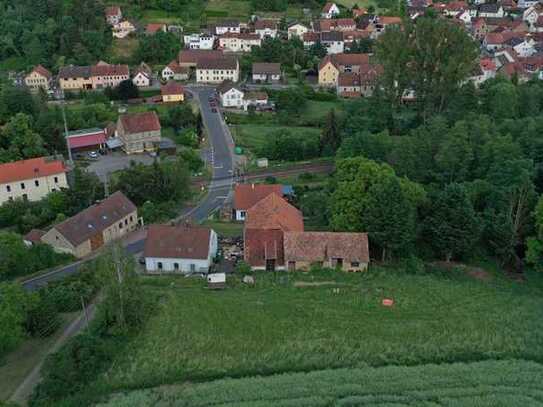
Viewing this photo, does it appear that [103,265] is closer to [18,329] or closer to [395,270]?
[18,329]

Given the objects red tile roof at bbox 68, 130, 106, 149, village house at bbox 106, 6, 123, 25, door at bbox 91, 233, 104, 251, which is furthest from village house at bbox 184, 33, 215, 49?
door at bbox 91, 233, 104, 251

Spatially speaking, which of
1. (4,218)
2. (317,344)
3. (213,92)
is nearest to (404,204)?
(317,344)

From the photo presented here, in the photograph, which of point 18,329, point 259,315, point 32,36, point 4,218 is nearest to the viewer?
point 18,329

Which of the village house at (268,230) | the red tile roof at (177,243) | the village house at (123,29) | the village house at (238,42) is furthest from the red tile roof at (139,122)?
the village house at (123,29)

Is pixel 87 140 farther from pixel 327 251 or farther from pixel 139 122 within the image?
pixel 327 251

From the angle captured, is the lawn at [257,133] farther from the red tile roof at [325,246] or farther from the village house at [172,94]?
the red tile roof at [325,246]

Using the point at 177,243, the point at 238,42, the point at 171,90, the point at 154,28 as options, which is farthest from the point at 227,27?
the point at 177,243
